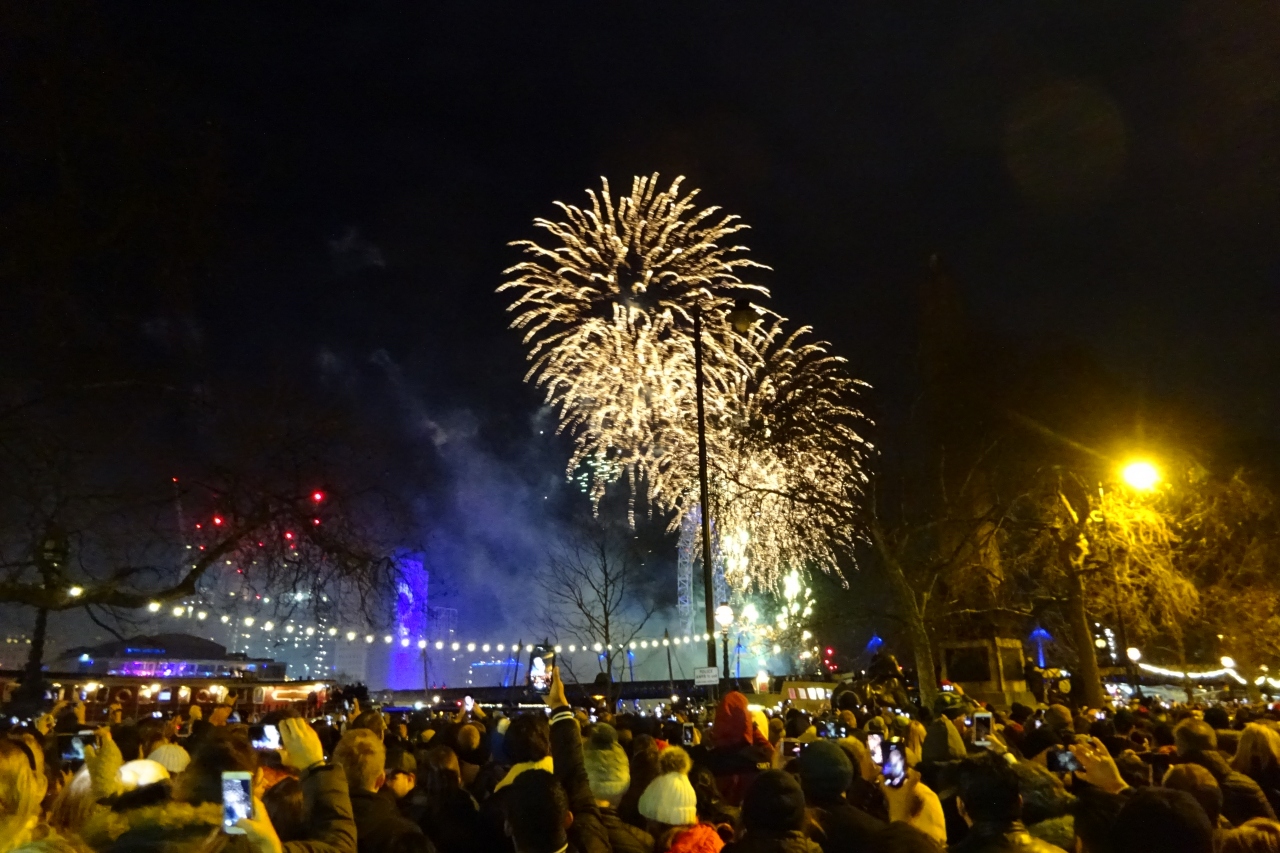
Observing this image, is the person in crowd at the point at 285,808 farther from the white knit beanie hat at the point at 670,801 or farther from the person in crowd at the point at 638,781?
the person in crowd at the point at 638,781

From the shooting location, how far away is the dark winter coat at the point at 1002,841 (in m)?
3.48

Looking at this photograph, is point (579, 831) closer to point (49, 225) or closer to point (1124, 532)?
point (49, 225)

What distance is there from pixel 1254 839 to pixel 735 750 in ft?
11.9

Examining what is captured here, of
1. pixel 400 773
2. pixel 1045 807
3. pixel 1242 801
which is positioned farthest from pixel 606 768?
pixel 1242 801

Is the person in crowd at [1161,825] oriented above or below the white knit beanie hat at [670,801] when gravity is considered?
above

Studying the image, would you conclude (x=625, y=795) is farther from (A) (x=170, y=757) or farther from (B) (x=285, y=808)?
(A) (x=170, y=757)

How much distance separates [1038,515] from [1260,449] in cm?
1043

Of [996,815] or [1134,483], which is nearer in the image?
[996,815]

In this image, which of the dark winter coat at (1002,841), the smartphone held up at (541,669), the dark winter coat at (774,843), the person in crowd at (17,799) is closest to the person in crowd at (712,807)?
the dark winter coat at (774,843)

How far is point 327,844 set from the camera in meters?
3.92

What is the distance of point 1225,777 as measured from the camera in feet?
18.0

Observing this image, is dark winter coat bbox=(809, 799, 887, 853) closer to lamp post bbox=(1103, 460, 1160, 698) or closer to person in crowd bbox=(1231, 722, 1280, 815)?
person in crowd bbox=(1231, 722, 1280, 815)

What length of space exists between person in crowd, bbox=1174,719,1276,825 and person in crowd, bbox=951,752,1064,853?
2.44 m

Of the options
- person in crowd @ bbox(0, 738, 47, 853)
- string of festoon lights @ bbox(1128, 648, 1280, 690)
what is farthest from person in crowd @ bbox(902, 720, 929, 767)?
string of festoon lights @ bbox(1128, 648, 1280, 690)
